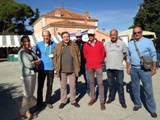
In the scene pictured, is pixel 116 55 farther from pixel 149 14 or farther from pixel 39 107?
pixel 149 14

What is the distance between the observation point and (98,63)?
4.28m

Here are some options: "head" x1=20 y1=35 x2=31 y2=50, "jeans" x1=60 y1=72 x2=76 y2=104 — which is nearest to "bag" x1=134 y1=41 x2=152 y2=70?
"jeans" x1=60 y1=72 x2=76 y2=104

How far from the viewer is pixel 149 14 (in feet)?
120

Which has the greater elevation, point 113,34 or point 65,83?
point 113,34

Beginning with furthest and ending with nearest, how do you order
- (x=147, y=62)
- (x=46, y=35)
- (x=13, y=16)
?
(x=13, y=16) → (x=46, y=35) → (x=147, y=62)

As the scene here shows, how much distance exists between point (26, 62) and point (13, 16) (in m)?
35.2

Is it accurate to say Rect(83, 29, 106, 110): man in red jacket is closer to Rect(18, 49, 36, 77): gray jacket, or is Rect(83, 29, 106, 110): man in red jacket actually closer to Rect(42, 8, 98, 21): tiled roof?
Rect(18, 49, 36, 77): gray jacket

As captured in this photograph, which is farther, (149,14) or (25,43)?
(149,14)

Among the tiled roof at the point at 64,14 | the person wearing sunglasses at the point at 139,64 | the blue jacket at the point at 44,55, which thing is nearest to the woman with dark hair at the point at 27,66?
the blue jacket at the point at 44,55

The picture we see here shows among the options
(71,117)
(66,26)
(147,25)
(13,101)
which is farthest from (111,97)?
(147,25)

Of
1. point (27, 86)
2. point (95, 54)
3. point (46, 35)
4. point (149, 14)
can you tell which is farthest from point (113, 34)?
point (149, 14)

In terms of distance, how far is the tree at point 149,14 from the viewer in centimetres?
3616

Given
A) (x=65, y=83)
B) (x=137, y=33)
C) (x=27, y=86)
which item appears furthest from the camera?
(x=65, y=83)

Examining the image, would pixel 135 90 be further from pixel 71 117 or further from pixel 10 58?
pixel 10 58
